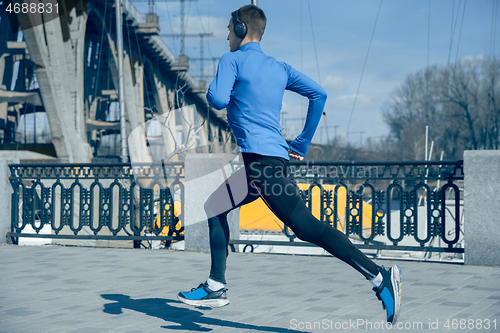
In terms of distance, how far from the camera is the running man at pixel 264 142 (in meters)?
3.03

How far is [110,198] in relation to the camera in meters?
8.00

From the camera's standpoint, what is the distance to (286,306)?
417 cm

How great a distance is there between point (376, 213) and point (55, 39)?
2448 cm

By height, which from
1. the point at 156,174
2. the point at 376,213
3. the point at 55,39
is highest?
the point at 55,39

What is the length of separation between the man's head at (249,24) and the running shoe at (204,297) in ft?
5.35

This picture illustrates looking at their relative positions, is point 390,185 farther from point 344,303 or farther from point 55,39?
point 55,39

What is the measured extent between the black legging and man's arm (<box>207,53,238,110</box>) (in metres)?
0.38

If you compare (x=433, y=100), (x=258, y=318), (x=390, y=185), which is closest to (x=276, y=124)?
(x=258, y=318)

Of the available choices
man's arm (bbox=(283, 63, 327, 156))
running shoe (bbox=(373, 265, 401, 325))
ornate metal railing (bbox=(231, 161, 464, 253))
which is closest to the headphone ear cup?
man's arm (bbox=(283, 63, 327, 156))

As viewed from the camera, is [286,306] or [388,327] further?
[286,306]

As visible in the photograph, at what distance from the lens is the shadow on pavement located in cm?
351

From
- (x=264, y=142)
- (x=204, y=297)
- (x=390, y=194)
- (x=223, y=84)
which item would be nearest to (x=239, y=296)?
(x=204, y=297)

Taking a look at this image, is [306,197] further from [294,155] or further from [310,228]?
[310,228]

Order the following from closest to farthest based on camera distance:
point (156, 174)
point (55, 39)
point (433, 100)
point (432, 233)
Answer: point (432, 233), point (156, 174), point (55, 39), point (433, 100)
